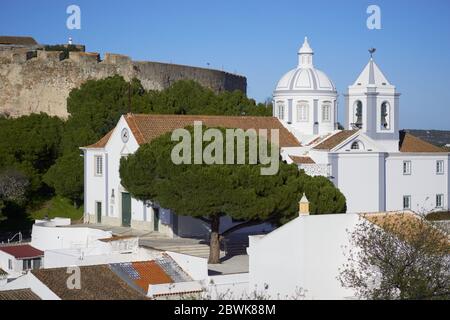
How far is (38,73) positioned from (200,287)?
99.3ft

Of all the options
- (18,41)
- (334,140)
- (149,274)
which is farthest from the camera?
(18,41)

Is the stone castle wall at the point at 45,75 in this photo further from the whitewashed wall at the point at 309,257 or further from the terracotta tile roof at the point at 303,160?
the whitewashed wall at the point at 309,257

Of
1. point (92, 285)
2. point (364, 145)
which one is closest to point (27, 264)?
point (92, 285)

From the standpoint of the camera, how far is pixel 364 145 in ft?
105

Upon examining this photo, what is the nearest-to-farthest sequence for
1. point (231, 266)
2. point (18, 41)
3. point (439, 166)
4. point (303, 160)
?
point (231, 266) < point (303, 160) < point (439, 166) < point (18, 41)

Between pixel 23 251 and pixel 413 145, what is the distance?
16.2m

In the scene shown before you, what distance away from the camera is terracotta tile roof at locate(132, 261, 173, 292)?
21516mm

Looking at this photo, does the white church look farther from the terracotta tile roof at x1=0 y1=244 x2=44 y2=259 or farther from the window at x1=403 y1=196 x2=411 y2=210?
the terracotta tile roof at x1=0 y1=244 x2=44 y2=259

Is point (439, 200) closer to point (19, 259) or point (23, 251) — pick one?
point (23, 251)

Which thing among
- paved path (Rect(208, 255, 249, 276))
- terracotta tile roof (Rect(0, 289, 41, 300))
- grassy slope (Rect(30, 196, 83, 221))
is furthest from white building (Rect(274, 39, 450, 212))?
terracotta tile roof (Rect(0, 289, 41, 300))

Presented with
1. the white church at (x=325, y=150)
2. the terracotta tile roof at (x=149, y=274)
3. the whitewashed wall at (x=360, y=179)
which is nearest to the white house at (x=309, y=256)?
the terracotta tile roof at (x=149, y=274)

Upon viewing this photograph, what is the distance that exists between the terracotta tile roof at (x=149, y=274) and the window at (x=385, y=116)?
1385cm

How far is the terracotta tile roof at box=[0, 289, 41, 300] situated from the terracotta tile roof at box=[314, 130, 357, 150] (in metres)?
14.3
